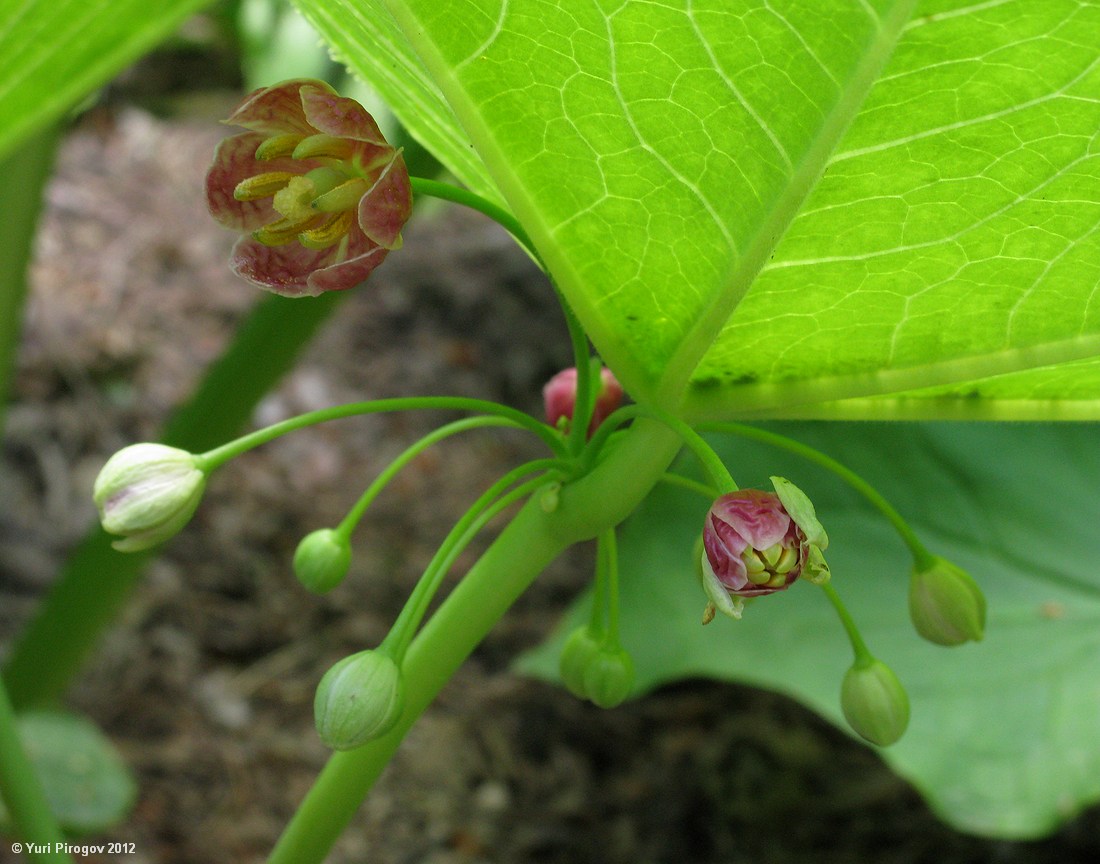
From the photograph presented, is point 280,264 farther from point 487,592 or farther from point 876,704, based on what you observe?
point 876,704

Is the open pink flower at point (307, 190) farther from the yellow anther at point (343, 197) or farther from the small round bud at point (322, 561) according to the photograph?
the small round bud at point (322, 561)

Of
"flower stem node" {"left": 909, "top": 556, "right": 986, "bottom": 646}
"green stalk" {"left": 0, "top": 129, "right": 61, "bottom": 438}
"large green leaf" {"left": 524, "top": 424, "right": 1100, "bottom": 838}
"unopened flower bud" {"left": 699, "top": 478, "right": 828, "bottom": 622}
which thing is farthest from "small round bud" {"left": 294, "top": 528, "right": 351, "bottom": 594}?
"green stalk" {"left": 0, "top": 129, "right": 61, "bottom": 438}

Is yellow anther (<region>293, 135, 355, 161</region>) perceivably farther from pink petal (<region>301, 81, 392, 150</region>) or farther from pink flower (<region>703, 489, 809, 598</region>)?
pink flower (<region>703, 489, 809, 598</region>)

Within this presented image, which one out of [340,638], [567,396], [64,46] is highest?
[64,46]

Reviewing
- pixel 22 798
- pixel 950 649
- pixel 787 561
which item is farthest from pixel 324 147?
pixel 950 649

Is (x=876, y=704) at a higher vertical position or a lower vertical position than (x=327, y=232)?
lower

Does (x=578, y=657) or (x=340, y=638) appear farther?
(x=340, y=638)

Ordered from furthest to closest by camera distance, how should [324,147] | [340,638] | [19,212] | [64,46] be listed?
[340,638]
[19,212]
[64,46]
[324,147]

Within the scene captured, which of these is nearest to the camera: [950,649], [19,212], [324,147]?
[324,147]
